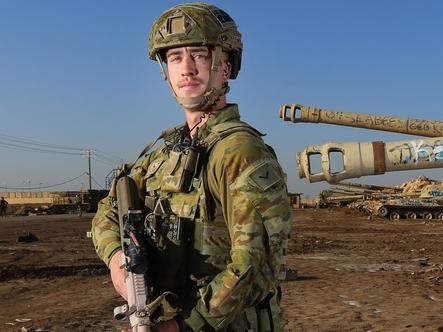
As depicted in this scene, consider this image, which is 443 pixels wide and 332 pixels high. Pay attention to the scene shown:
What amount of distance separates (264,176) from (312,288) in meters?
7.35

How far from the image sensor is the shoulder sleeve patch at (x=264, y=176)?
1.72 meters

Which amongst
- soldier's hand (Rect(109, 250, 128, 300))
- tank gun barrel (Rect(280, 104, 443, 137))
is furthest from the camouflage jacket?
tank gun barrel (Rect(280, 104, 443, 137))

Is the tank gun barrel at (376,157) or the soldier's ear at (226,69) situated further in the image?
the tank gun barrel at (376,157)

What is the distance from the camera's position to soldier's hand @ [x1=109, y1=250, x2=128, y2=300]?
6.25 ft

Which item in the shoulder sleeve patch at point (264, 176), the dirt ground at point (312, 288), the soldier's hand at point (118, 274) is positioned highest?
the shoulder sleeve patch at point (264, 176)

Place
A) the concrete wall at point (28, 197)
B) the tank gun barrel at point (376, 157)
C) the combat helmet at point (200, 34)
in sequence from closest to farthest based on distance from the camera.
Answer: the combat helmet at point (200, 34)
the tank gun barrel at point (376, 157)
the concrete wall at point (28, 197)

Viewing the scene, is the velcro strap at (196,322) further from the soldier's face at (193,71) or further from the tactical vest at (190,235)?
the soldier's face at (193,71)

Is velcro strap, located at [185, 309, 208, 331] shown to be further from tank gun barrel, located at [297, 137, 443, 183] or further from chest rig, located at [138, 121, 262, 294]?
tank gun barrel, located at [297, 137, 443, 183]

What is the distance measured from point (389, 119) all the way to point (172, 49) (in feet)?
36.8

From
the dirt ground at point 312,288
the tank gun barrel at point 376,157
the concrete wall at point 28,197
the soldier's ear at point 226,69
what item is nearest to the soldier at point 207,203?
Result: the soldier's ear at point 226,69

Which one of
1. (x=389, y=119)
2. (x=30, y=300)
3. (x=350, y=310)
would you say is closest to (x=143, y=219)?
(x=350, y=310)

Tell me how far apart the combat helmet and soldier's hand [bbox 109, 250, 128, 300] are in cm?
60

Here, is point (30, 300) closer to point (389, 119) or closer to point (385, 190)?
point (389, 119)

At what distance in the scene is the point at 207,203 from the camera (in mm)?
1876
